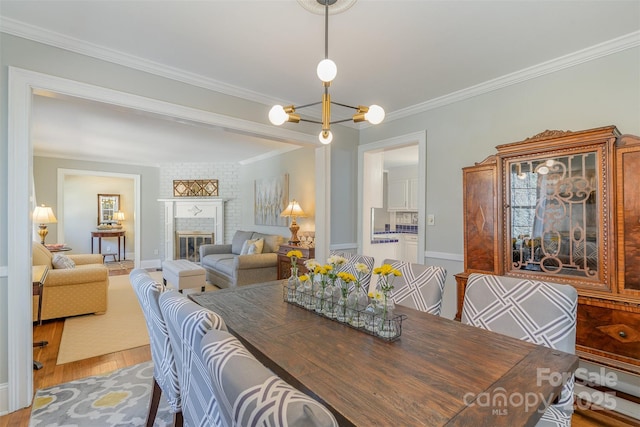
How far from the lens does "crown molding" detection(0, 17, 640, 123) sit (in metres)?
2.14

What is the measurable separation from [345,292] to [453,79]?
2.31 m

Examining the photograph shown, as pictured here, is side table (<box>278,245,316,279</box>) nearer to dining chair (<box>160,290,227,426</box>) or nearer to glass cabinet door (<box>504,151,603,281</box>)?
glass cabinet door (<box>504,151,603,281</box>)

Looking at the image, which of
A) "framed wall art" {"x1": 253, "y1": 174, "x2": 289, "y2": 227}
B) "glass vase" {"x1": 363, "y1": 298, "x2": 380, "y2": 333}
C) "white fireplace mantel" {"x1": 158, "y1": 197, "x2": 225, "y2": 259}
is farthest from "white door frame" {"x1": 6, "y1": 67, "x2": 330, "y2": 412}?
"white fireplace mantel" {"x1": 158, "y1": 197, "x2": 225, "y2": 259}

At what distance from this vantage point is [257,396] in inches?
22.8

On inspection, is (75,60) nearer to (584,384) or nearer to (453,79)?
(453,79)

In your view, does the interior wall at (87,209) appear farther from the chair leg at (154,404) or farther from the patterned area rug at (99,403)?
the chair leg at (154,404)

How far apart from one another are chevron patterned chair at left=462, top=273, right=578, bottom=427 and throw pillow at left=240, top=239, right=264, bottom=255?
3.82m

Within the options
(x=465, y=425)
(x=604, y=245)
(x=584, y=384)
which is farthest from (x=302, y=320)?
(x=584, y=384)

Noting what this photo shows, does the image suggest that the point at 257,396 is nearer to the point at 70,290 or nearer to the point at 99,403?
the point at 99,403

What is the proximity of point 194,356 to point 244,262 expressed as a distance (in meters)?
3.73

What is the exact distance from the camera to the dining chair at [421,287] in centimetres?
200

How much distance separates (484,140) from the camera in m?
2.97

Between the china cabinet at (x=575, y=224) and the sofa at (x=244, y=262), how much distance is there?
299 cm

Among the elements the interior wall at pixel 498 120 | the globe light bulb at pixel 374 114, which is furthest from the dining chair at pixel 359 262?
the interior wall at pixel 498 120
